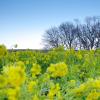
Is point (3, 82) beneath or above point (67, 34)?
beneath

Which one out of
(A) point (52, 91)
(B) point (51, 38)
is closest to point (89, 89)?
(A) point (52, 91)

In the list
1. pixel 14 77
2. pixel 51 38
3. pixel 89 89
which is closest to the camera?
pixel 14 77

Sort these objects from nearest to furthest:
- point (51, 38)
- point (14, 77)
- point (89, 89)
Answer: point (14, 77)
point (89, 89)
point (51, 38)

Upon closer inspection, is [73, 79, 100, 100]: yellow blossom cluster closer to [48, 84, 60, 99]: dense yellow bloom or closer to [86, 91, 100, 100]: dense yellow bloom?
[86, 91, 100, 100]: dense yellow bloom

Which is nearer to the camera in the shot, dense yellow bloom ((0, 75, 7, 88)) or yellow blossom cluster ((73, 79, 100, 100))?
dense yellow bloom ((0, 75, 7, 88))

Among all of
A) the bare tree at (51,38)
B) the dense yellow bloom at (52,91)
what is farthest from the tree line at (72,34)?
the dense yellow bloom at (52,91)

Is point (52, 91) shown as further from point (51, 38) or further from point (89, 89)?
point (51, 38)

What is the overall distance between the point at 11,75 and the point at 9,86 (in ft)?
0.23

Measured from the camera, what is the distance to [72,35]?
193 feet

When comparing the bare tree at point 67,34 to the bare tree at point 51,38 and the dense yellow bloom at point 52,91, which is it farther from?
the dense yellow bloom at point 52,91

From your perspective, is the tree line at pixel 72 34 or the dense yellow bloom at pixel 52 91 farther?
the tree line at pixel 72 34

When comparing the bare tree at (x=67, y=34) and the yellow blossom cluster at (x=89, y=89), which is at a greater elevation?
the bare tree at (x=67, y=34)

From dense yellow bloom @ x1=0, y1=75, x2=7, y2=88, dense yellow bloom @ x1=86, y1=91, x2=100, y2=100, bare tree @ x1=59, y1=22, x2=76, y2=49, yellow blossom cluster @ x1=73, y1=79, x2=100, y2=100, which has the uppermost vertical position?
bare tree @ x1=59, y1=22, x2=76, y2=49

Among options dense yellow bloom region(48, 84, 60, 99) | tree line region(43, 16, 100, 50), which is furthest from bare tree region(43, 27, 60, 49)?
dense yellow bloom region(48, 84, 60, 99)
